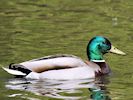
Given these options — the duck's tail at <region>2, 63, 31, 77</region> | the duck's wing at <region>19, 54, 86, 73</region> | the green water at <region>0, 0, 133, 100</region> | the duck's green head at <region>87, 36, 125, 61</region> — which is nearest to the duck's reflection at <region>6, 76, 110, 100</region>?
the green water at <region>0, 0, 133, 100</region>

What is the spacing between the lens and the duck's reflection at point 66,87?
12906 millimetres

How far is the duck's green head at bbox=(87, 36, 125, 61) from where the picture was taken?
49.1 ft

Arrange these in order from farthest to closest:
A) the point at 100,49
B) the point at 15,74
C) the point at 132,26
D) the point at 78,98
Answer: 1. the point at 132,26
2. the point at 100,49
3. the point at 15,74
4. the point at 78,98

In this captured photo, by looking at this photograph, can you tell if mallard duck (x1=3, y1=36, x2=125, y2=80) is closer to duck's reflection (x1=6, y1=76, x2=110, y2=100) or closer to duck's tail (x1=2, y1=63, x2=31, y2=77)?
duck's tail (x1=2, y1=63, x2=31, y2=77)

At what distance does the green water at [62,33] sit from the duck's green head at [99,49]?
1.02ft

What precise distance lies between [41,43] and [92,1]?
5.72 metres

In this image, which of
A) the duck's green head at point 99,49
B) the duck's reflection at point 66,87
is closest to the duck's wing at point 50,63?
the duck's reflection at point 66,87

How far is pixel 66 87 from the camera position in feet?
44.6

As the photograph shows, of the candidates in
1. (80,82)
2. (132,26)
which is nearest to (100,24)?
(132,26)

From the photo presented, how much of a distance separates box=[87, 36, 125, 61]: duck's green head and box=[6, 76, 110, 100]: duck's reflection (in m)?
0.72

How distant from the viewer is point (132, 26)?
18.7 meters

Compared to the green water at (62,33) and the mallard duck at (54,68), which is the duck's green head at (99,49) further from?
the mallard duck at (54,68)

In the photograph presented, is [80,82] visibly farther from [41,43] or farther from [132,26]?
[132,26]

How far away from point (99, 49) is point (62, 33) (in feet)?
9.66
